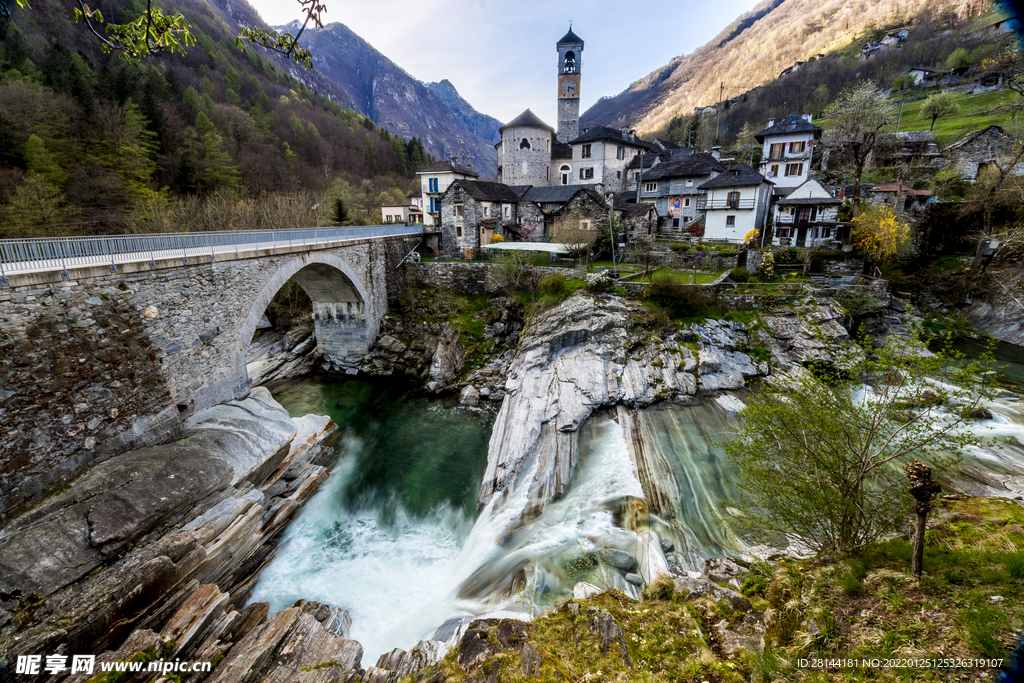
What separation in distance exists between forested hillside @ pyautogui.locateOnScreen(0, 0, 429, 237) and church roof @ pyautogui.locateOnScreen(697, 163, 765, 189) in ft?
100

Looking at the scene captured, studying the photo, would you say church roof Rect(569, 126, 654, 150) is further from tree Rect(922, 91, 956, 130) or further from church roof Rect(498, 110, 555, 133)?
tree Rect(922, 91, 956, 130)

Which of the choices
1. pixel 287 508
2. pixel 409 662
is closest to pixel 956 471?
pixel 409 662

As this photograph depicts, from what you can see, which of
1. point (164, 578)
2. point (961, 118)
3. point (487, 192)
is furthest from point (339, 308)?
point (961, 118)

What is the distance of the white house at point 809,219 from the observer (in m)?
27.2

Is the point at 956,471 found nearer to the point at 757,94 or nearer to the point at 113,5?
the point at 113,5

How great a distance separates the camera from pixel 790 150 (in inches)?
1446

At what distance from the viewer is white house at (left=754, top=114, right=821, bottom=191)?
35969mm

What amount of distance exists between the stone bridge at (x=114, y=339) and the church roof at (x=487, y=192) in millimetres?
17401

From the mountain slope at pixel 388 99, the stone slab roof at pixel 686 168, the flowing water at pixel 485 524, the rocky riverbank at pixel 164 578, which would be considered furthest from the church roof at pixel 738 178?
the mountain slope at pixel 388 99

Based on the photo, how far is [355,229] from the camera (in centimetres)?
2548

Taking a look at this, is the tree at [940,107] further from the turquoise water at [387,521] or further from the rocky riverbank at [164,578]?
the rocky riverbank at [164,578]

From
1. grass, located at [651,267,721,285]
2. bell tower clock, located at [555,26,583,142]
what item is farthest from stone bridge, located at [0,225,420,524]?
bell tower clock, located at [555,26,583,142]

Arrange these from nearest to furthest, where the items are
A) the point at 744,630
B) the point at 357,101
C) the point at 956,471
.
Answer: the point at 744,630 < the point at 956,471 < the point at 357,101

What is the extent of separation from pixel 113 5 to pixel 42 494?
6219cm
